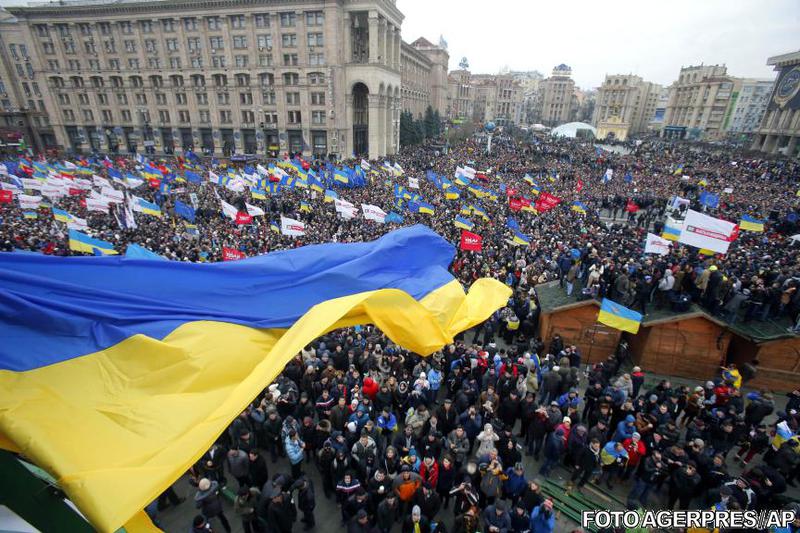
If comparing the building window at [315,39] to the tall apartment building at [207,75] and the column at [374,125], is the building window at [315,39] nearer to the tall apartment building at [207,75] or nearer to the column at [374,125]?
the tall apartment building at [207,75]

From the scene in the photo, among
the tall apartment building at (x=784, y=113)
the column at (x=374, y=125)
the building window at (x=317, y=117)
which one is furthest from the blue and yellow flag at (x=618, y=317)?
the tall apartment building at (x=784, y=113)

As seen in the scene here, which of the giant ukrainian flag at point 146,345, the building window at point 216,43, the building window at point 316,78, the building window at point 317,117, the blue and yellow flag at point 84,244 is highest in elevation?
the building window at point 216,43

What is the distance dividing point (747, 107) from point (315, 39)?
452ft

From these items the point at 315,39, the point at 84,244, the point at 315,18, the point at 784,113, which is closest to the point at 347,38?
the point at 315,39

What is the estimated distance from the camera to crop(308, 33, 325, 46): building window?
50.3 m

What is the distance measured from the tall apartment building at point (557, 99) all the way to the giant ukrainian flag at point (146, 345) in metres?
170

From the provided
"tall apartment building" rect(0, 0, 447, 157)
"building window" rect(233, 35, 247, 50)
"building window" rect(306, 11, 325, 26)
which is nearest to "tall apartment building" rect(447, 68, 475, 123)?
"tall apartment building" rect(0, 0, 447, 157)

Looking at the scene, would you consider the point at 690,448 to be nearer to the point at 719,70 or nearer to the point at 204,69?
the point at 204,69

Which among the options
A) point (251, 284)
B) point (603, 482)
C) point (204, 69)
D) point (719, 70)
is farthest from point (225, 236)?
point (719, 70)

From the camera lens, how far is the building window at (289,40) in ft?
167

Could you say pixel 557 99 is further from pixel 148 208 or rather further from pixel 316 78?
pixel 148 208

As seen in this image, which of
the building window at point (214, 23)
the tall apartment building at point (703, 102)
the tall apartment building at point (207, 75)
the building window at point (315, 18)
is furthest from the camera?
the tall apartment building at point (703, 102)

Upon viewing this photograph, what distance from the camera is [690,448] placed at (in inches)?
280

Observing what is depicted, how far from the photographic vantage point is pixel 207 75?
5466cm
